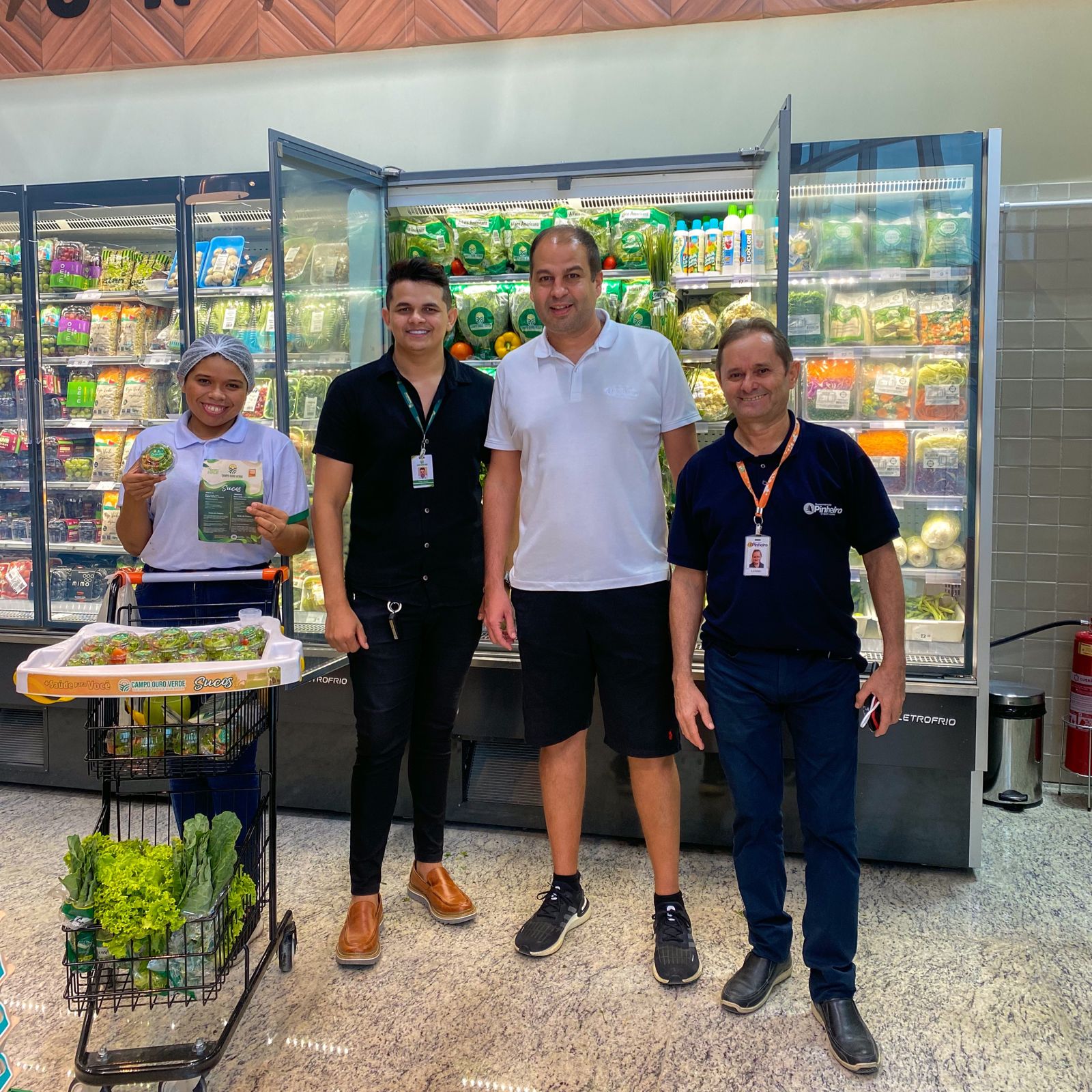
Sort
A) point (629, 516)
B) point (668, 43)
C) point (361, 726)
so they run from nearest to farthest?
point (629, 516)
point (361, 726)
point (668, 43)

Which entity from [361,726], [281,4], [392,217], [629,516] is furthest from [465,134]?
[361,726]

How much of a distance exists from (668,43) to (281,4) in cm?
194

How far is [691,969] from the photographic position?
2.59 meters

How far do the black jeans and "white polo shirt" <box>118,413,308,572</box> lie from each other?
0.35 meters

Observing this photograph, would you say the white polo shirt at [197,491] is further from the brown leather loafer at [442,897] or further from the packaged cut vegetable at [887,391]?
the packaged cut vegetable at [887,391]

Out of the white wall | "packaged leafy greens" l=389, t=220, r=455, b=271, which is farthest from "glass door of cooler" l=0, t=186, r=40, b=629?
"packaged leafy greens" l=389, t=220, r=455, b=271

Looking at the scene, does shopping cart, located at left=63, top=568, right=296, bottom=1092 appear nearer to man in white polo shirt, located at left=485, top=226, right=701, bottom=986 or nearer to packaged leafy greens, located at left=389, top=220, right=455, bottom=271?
man in white polo shirt, located at left=485, top=226, right=701, bottom=986

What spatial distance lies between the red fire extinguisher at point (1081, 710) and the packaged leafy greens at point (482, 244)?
9.33ft

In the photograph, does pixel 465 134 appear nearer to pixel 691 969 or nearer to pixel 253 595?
pixel 253 595

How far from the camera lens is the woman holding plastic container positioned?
8.24 ft

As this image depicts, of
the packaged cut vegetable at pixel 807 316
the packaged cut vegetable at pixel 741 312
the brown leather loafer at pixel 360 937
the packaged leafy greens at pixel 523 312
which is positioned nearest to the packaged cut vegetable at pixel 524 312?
the packaged leafy greens at pixel 523 312

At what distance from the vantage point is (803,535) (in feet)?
7.38

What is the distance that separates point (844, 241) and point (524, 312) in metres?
1.23

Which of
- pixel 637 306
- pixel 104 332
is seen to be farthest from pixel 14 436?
pixel 637 306
